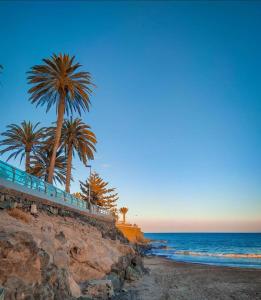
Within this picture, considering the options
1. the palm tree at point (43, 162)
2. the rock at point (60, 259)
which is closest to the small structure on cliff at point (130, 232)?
the palm tree at point (43, 162)

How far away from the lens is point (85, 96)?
28.5 m

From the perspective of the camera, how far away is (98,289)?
36.4 ft

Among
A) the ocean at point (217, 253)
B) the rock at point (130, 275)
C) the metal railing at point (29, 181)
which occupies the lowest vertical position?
the ocean at point (217, 253)

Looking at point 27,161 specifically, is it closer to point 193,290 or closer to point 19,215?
point 19,215

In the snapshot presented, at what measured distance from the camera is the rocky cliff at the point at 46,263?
7.07 m

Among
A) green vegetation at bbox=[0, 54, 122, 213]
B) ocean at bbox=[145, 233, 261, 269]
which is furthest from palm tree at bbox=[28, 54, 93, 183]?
ocean at bbox=[145, 233, 261, 269]

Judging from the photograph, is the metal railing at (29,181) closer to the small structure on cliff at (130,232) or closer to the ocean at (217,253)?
the ocean at (217,253)

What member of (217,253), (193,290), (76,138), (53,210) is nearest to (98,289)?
(53,210)

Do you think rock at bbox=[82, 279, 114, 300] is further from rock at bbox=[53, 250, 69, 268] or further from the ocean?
the ocean

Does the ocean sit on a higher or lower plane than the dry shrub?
lower

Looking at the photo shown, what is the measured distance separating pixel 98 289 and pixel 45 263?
417 cm

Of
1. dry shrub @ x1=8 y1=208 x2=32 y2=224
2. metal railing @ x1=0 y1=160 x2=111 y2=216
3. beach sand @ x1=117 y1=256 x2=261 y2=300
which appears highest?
metal railing @ x1=0 y1=160 x2=111 y2=216

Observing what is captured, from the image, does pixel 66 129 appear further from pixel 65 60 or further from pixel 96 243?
pixel 96 243

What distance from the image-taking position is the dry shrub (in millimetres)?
10961
